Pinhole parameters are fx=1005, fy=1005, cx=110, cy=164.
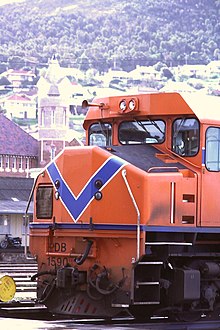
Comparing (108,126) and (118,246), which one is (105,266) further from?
(108,126)

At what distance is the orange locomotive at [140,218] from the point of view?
15570mm

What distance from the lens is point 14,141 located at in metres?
112

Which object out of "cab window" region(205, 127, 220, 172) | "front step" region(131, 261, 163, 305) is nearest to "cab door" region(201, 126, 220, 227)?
"cab window" region(205, 127, 220, 172)

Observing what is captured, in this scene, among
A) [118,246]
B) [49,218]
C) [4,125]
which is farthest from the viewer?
[4,125]

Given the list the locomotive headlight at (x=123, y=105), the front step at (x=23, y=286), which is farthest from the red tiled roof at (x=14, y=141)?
the locomotive headlight at (x=123, y=105)

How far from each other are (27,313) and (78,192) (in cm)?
241

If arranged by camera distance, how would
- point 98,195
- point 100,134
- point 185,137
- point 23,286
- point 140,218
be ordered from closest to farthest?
1. point 140,218
2. point 98,195
3. point 185,137
4. point 100,134
5. point 23,286

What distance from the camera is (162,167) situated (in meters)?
15.8

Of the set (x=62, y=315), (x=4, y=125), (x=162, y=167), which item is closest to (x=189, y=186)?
(x=162, y=167)

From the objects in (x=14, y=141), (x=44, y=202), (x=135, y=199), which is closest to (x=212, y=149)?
(x=135, y=199)

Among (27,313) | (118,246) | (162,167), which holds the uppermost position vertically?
(162,167)

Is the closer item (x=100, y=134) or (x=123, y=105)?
(x=123, y=105)

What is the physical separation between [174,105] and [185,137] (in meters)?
0.55

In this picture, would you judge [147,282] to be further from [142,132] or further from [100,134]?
[100,134]
